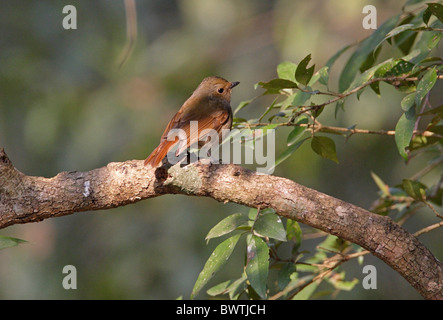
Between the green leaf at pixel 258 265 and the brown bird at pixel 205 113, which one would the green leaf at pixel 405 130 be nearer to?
the green leaf at pixel 258 265

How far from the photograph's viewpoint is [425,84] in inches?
90.5

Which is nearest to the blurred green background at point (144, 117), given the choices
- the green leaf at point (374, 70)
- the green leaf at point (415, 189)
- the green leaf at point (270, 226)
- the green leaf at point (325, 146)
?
the green leaf at point (415, 189)

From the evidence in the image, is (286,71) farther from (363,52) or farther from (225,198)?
(225,198)

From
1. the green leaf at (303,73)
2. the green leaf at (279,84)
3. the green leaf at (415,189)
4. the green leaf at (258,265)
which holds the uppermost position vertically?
the green leaf at (303,73)

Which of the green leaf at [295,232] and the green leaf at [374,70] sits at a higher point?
the green leaf at [374,70]

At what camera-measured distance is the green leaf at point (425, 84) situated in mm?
2279

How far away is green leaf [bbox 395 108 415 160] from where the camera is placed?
244 cm

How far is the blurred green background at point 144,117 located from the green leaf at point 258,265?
3391 millimetres

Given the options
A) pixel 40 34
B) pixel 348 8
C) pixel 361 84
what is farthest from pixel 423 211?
pixel 40 34

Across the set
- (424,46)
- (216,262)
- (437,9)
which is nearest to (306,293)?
(216,262)

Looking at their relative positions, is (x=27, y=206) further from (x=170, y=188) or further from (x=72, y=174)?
(x=170, y=188)

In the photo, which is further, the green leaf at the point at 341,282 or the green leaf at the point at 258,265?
the green leaf at the point at 341,282

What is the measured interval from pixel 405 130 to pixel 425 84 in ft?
0.74

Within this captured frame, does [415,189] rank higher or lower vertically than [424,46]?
lower
